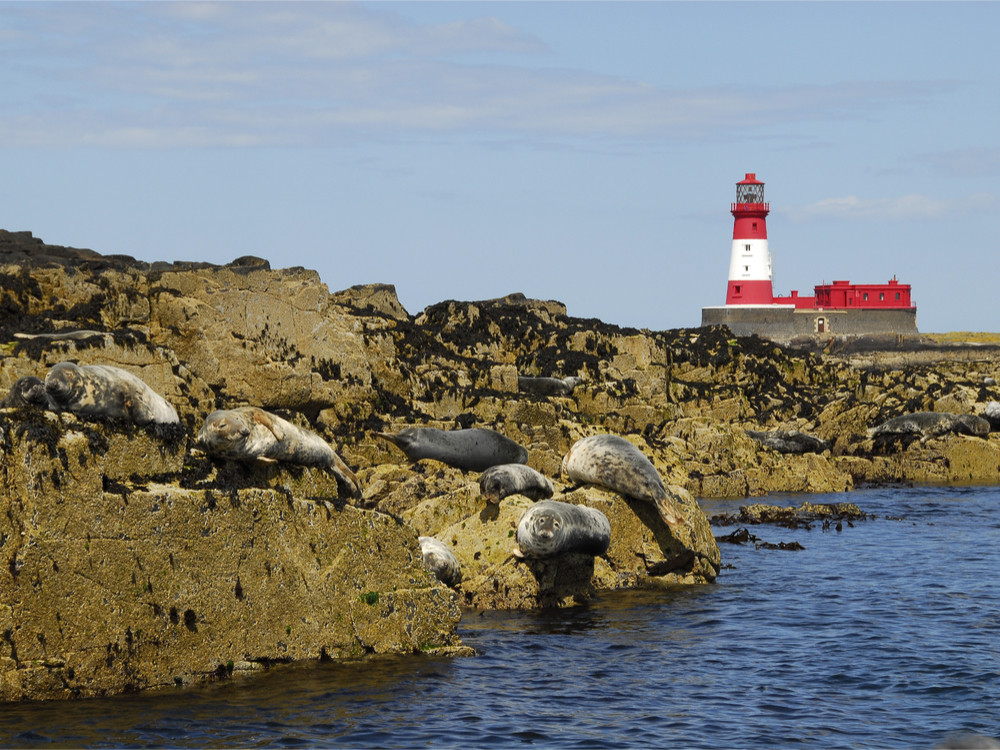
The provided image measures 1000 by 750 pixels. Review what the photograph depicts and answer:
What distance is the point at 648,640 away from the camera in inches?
571

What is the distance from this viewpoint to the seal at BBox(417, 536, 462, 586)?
1572 cm

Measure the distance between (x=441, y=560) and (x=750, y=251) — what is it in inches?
2872

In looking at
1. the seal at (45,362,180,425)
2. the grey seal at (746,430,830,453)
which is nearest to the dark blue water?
the seal at (45,362,180,425)

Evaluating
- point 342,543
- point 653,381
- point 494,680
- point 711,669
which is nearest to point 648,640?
point 711,669

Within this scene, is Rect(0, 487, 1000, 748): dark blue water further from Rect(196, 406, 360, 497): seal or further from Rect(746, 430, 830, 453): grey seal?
Rect(746, 430, 830, 453): grey seal

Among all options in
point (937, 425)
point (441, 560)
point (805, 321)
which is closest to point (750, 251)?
point (805, 321)

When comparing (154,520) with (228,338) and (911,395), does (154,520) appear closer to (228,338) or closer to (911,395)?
(228,338)

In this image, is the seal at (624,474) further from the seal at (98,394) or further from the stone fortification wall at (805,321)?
the stone fortification wall at (805,321)

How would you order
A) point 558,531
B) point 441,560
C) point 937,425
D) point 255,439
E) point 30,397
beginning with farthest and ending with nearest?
point 937,425 < point 558,531 < point 441,560 < point 255,439 < point 30,397

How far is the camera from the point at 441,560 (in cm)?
1578

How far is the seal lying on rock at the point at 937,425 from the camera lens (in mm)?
37438

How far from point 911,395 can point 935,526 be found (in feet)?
58.9

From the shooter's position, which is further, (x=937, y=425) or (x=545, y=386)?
(x=937, y=425)

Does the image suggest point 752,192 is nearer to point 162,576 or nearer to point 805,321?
point 805,321
